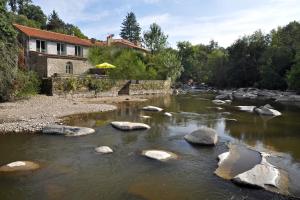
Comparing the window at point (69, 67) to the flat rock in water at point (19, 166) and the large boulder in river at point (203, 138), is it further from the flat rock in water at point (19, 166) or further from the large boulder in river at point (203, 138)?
the flat rock in water at point (19, 166)

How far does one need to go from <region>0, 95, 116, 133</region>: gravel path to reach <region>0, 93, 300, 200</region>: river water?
5.50 feet

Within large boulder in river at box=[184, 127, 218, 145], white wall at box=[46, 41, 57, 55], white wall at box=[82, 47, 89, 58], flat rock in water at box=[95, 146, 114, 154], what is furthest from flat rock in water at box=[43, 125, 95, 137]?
white wall at box=[82, 47, 89, 58]

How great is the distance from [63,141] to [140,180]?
21.4 ft

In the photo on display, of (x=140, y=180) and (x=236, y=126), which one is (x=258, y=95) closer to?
(x=236, y=126)

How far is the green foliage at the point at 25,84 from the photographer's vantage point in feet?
97.3

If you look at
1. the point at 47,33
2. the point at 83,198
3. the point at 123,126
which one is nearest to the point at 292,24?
the point at 47,33

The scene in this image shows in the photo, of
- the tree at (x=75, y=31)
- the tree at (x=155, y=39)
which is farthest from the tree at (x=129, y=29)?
the tree at (x=155, y=39)

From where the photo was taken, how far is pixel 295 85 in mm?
47906

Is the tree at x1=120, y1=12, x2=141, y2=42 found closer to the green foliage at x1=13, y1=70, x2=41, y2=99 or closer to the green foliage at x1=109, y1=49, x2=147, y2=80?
the green foliage at x1=109, y1=49, x2=147, y2=80

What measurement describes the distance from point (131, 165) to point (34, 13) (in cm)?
8121

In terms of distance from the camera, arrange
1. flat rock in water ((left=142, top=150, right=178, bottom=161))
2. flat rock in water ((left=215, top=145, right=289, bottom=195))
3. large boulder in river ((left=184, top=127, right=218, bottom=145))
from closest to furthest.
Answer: flat rock in water ((left=215, top=145, right=289, bottom=195))
flat rock in water ((left=142, top=150, right=178, bottom=161))
large boulder in river ((left=184, top=127, right=218, bottom=145))

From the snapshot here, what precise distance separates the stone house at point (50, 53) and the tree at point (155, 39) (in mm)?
20367

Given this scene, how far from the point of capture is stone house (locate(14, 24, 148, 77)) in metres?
39.6

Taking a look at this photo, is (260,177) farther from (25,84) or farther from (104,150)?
(25,84)
